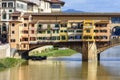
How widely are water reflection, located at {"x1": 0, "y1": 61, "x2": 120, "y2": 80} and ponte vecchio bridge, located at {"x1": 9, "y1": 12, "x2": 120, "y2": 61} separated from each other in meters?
4.14

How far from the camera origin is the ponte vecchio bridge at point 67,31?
6562 centimetres

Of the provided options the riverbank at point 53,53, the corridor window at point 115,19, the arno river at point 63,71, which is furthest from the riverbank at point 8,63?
the riverbank at point 53,53

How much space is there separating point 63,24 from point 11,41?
585cm

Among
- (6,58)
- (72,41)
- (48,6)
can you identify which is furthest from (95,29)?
(48,6)

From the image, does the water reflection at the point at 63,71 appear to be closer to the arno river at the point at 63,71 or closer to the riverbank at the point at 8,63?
the arno river at the point at 63,71

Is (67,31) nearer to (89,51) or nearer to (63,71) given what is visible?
(89,51)

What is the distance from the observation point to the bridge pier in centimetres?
6506

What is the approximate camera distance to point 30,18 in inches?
2657

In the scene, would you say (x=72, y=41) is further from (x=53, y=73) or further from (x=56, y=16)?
(x=53, y=73)

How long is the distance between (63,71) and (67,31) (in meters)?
14.1

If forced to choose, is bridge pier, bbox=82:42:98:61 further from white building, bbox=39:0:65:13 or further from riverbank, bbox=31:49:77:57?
white building, bbox=39:0:65:13

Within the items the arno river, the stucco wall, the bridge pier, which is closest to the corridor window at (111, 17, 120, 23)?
the bridge pier

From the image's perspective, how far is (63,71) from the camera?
53.0 m

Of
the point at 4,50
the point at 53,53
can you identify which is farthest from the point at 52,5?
the point at 4,50
